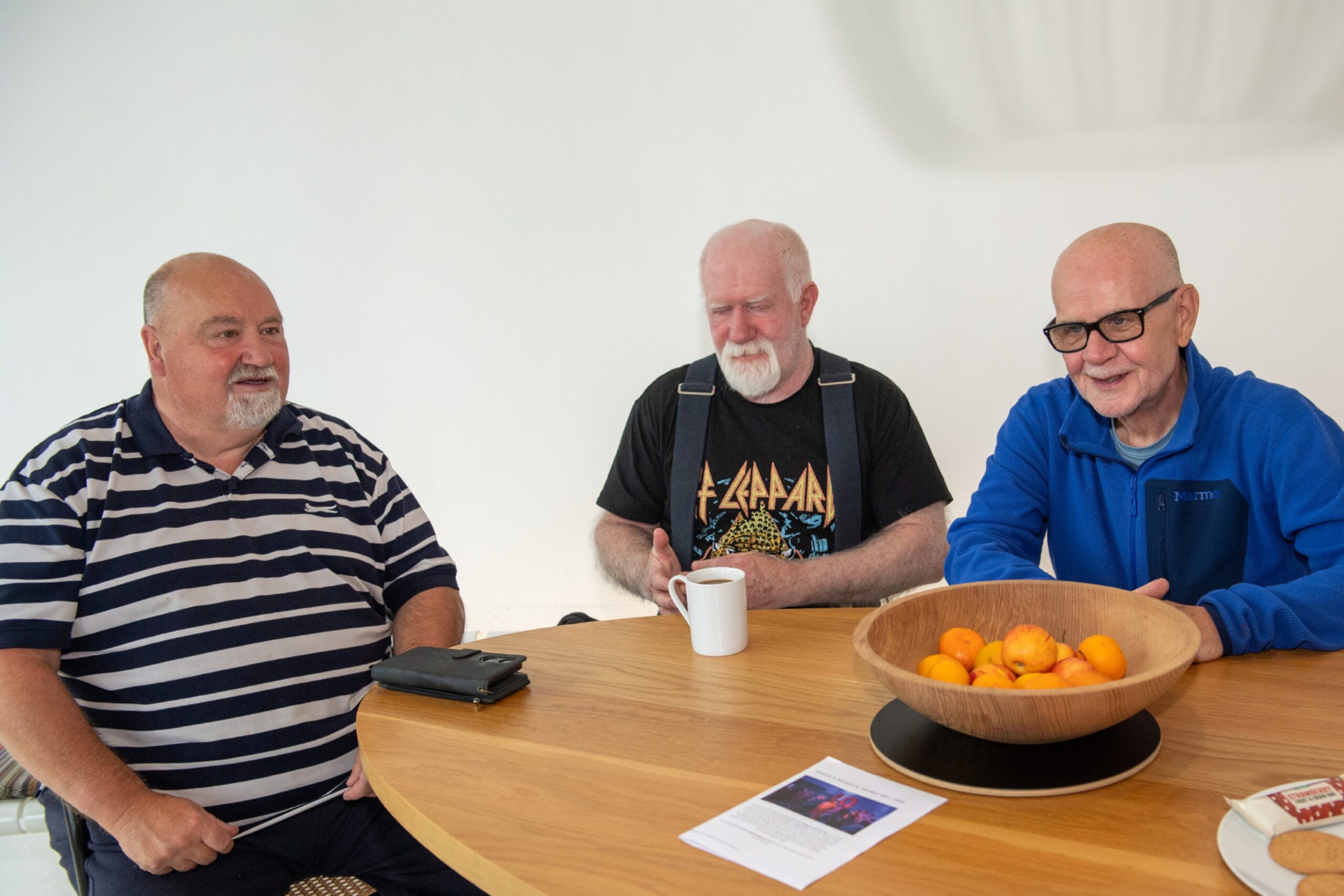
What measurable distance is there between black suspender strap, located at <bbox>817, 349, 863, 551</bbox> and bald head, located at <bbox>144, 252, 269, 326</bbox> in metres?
1.36

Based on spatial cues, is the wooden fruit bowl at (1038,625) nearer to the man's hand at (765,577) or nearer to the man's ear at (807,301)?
the man's hand at (765,577)

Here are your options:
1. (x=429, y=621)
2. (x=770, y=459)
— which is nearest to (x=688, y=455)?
(x=770, y=459)

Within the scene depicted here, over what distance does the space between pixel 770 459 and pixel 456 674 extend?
3.78 feet

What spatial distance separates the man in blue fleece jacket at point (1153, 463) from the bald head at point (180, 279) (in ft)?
4.90

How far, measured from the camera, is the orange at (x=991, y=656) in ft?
3.65

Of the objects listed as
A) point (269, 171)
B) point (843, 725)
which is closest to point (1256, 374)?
point (843, 725)

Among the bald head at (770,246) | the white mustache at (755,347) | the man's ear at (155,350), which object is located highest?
the bald head at (770,246)

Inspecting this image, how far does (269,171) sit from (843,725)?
3339mm

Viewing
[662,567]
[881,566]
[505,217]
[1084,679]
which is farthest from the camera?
[505,217]

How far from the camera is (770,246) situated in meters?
2.39

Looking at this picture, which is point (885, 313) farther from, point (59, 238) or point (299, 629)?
point (59, 238)

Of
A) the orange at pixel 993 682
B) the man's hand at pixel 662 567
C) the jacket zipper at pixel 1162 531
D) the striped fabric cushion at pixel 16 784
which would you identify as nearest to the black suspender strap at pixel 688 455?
the man's hand at pixel 662 567

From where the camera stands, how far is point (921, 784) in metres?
1.00

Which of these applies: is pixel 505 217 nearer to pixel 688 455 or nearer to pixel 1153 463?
pixel 688 455
